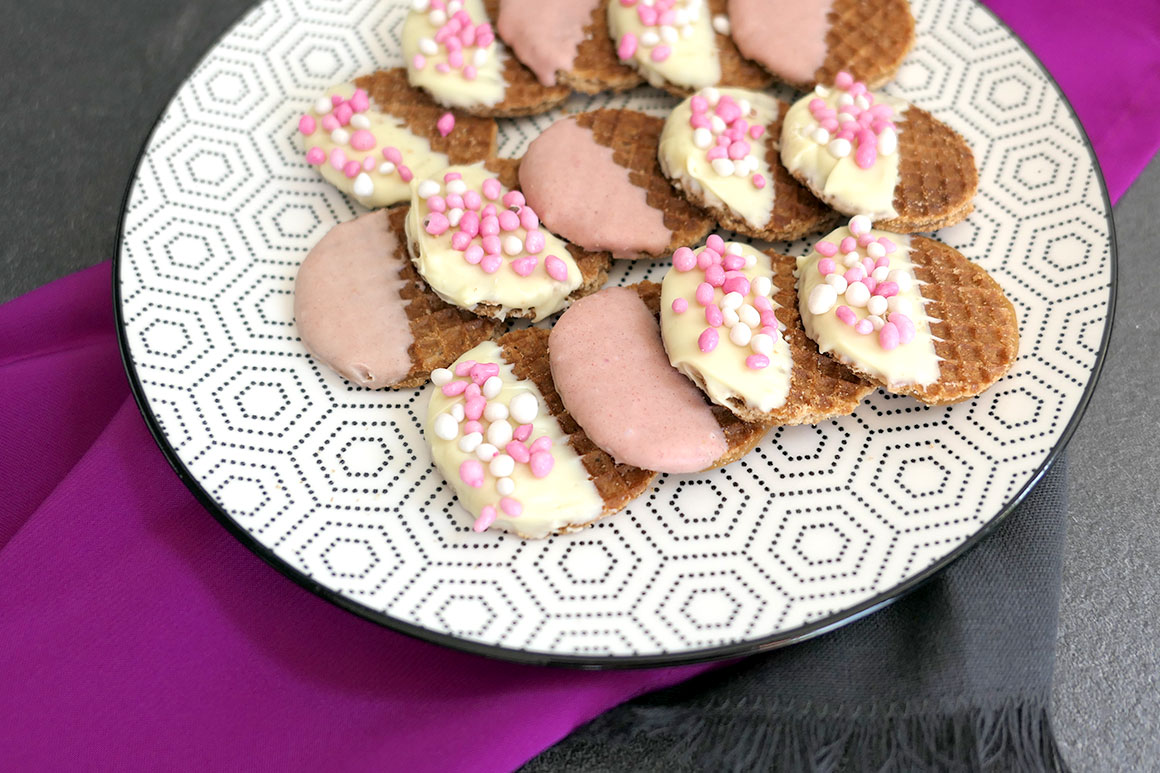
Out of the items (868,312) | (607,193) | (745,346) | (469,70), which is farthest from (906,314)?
(469,70)

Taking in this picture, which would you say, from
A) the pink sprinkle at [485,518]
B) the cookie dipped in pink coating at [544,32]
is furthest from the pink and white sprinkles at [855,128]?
the pink sprinkle at [485,518]

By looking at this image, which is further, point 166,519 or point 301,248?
point 301,248

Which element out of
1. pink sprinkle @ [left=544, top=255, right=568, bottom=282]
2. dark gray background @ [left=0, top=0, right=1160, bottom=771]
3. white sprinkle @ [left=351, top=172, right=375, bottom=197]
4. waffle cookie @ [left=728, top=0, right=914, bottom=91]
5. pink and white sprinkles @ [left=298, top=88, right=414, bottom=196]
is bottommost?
dark gray background @ [left=0, top=0, right=1160, bottom=771]

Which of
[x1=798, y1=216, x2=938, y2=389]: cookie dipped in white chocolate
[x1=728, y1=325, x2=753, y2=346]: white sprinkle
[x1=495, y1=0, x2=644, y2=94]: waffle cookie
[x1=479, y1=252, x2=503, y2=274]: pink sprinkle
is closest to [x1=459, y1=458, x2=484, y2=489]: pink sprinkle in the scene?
[x1=479, y1=252, x2=503, y2=274]: pink sprinkle

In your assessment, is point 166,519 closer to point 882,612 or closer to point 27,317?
point 27,317

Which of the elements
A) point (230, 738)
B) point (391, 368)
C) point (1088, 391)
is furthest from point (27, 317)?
point (1088, 391)

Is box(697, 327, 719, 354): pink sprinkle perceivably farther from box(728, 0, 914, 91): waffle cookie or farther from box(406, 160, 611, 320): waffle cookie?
box(728, 0, 914, 91): waffle cookie
